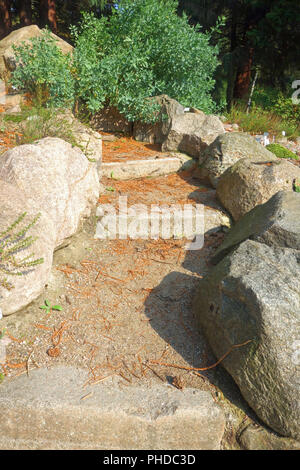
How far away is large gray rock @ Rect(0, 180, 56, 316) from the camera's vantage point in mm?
2357

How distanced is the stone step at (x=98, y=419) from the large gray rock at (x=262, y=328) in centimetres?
31

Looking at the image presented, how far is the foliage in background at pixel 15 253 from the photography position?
2289mm

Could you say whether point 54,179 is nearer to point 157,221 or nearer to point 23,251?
point 23,251

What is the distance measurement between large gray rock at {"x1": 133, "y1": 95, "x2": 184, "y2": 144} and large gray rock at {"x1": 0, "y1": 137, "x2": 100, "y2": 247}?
290cm

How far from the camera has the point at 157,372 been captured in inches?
90.4

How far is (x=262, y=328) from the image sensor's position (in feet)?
6.74

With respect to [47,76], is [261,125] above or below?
below

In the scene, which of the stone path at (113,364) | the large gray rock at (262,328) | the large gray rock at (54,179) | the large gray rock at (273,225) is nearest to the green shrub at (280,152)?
the large gray rock at (273,225)

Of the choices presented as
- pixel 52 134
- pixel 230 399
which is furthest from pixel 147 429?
pixel 52 134

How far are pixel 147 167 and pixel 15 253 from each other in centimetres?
→ 320

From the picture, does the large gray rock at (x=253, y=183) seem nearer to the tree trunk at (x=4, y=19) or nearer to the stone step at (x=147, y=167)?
the stone step at (x=147, y=167)

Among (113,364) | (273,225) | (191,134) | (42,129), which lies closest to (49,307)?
(113,364)
